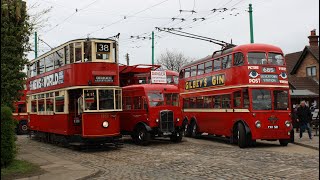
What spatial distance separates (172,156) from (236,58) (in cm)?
581

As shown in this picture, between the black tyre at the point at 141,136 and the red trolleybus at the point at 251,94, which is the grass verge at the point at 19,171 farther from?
the red trolleybus at the point at 251,94

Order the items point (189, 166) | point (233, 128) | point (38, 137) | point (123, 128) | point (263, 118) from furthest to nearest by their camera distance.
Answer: point (38, 137) < point (123, 128) < point (233, 128) < point (263, 118) < point (189, 166)

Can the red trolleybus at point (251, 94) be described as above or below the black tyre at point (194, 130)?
above

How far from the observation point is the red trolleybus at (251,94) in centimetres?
1728

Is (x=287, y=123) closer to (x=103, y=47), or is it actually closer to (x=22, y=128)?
(x=103, y=47)

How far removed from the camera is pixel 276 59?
18.2 m

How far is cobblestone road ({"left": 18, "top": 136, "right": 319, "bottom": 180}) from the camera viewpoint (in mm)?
10609

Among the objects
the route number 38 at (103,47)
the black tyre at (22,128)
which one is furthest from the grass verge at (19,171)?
the black tyre at (22,128)

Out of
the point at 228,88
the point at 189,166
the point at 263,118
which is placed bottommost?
the point at 189,166

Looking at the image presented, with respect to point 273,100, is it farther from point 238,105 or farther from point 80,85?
point 80,85

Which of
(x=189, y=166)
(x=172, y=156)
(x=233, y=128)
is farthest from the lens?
(x=233, y=128)

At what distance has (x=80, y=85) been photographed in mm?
17281

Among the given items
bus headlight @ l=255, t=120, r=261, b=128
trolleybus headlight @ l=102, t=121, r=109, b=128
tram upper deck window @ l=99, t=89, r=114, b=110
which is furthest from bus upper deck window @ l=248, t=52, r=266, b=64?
trolleybus headlight @ l=102, t=121, r=109, b=128

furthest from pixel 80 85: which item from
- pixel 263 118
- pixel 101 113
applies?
pixel 263 118
